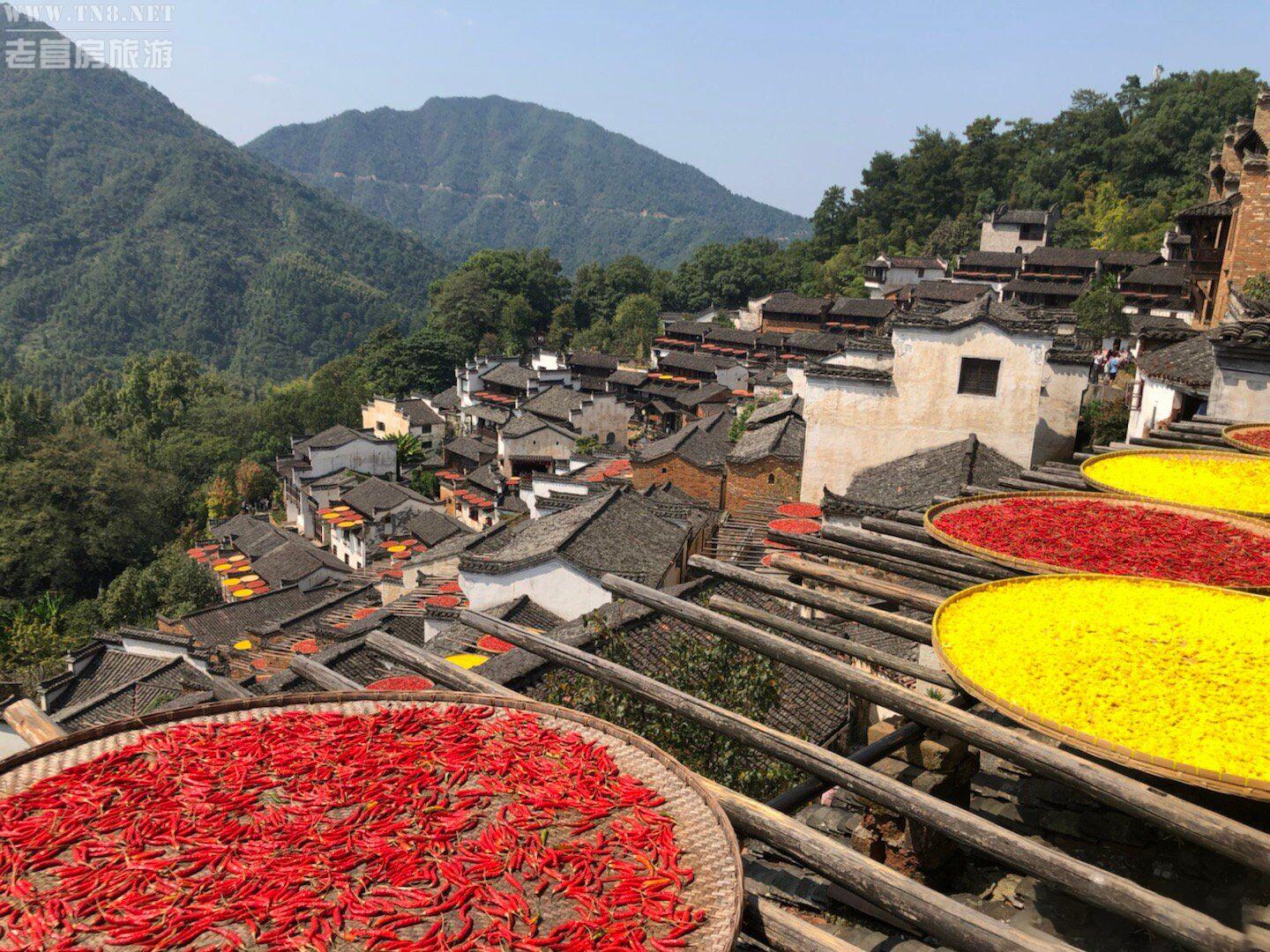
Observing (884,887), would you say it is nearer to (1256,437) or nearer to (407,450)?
(1256,437)

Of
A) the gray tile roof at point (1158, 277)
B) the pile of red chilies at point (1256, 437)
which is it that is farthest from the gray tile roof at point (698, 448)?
the gray tile roof at point (1158, 277)

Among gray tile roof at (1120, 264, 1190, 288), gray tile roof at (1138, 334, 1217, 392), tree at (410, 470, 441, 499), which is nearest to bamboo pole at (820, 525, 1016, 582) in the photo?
gray tile roof at (1138, 334, 1217, 392)

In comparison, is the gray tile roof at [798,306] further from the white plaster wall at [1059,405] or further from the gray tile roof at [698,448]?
the white plaster wall at [1059,405]

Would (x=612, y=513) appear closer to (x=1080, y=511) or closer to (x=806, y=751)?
(x=1080, y=511)

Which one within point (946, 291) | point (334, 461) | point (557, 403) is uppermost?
point (946, 291)

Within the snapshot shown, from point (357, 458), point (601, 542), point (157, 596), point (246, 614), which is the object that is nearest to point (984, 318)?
point (601, 542)

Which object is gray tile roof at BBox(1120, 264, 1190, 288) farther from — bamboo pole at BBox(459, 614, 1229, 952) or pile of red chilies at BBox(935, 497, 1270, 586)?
bamboo pole at BBox(459, 614, 1229, 952)
